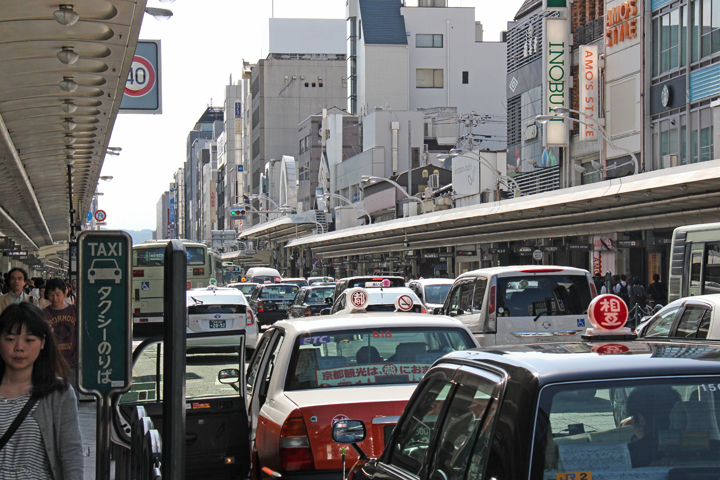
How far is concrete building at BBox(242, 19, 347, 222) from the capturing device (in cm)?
12900

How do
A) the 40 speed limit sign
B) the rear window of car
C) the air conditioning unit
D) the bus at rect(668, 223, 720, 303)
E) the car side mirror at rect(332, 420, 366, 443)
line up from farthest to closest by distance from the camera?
the air conditioning unit → the rear window of car → the bus at rect(668, 223, 720, 303) → the 40 speed limit sign → the car side mirror at rect(332, 420, 366, 443)

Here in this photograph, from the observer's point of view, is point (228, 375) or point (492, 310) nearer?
point (228, 375)

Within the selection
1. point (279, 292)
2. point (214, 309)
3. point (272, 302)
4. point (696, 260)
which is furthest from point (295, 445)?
point (279, 292)

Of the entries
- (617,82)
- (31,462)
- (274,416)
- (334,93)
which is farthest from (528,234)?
(334,93)

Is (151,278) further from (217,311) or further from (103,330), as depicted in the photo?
(103,330)

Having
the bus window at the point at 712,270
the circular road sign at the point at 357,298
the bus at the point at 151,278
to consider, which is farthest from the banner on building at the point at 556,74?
the circular road sign at the point at 357,298

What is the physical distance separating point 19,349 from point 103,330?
451 millimetres

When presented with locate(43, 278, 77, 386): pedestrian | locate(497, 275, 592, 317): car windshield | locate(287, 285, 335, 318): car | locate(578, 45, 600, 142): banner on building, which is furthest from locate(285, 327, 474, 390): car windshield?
locate(578, 45, 600, 142): banner on building

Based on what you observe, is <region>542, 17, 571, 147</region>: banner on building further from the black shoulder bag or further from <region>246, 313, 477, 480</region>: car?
the black shoulder bag

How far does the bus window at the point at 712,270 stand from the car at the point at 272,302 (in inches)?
615

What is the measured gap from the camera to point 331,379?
20.6 feet

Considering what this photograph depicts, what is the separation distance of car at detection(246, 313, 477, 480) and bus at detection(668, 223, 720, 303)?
11.4 metres

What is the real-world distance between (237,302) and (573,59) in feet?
76.2

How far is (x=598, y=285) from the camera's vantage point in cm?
2883
